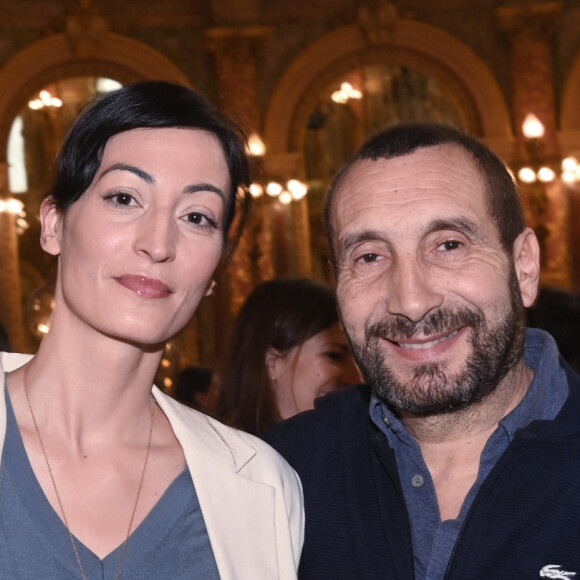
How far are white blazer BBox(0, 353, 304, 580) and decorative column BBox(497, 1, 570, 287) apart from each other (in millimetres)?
10083

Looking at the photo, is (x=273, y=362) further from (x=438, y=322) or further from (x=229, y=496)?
(x=438, y=322)

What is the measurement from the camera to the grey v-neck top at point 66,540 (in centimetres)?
204

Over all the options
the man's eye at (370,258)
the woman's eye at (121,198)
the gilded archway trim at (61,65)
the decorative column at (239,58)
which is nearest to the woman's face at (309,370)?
the man's eye at (370,258)

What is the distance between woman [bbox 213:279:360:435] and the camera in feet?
13.6

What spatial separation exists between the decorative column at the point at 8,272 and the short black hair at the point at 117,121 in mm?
9882

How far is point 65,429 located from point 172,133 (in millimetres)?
817

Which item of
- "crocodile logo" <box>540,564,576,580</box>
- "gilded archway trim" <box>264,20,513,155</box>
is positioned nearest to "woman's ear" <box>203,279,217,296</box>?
"crocodile logo" <box>540,564,576,580</box>

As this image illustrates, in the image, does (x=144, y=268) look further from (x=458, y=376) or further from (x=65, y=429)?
(x=458, y=376)

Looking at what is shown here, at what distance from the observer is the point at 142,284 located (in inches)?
88.3

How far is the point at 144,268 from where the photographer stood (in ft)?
7.32

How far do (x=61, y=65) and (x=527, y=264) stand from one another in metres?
11.1

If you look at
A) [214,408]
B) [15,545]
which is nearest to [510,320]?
[15,545]

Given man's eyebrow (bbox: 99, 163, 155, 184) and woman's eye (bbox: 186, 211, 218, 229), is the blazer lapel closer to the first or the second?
woman's eye (bbox: 186, 211, 218, 229)

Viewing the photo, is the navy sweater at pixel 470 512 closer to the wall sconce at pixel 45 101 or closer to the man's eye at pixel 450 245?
the man's eye at pixel 450 245
